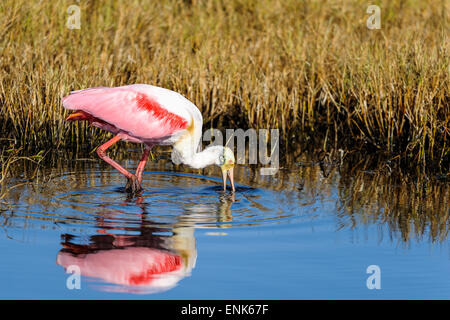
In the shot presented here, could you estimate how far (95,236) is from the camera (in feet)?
19.8

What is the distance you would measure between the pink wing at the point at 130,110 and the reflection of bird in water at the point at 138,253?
1478 millimetres

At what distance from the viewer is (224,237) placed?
20.0ft

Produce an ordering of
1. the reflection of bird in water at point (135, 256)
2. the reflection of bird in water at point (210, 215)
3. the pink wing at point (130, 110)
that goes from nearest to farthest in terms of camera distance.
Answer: the reflection of bird in water at point (135, 256)
the reflection of bird in water at point (210, 215)
the pink wing at point (130, 110)

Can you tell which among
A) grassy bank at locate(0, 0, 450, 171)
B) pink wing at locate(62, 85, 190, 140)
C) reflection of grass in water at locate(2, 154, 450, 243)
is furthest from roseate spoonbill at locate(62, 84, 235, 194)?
grassy bank at locate(0, 0, 450, 171)

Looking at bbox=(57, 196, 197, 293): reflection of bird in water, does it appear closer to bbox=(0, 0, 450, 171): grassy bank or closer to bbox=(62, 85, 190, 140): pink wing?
bbox=(62, 85, 190, 140): pink wing

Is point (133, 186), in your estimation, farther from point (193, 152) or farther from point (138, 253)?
point (138, 253)

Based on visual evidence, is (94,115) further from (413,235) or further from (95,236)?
(413,235)

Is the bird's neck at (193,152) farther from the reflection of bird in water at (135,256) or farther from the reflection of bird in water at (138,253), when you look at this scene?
the reflection of bird in water at (135,256)

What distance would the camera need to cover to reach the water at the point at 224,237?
5.11 meters

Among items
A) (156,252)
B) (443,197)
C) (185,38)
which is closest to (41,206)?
→ (156,252)

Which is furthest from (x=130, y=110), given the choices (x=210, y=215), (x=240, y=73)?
(x=240, y=73)

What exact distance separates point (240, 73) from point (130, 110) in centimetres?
272

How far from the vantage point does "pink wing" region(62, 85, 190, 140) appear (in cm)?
786

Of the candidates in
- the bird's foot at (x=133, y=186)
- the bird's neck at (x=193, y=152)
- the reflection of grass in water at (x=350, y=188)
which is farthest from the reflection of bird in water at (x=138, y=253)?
the bird's neck at (x=193, y=152)
